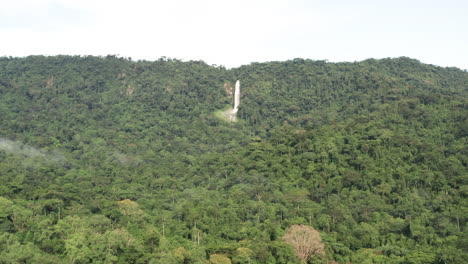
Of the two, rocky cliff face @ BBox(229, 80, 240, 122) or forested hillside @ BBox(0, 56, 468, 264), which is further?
rocky cliff face @ BBox(229, 80, 240, 122)

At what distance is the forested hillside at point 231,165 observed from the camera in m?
32.7

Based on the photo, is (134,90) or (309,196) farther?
(134,90)

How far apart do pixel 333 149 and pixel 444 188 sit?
10.9m

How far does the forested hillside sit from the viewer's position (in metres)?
32.7

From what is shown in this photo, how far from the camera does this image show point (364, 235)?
120 ft

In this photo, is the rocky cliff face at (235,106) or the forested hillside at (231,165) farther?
the rocky cliff face at (235,106)

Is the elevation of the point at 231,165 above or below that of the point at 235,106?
below

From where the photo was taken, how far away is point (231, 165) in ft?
162

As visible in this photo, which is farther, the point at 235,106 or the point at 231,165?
the point at 235,106

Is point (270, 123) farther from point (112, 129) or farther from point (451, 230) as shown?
point (451, 230)

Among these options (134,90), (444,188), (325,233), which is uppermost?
(134,90)

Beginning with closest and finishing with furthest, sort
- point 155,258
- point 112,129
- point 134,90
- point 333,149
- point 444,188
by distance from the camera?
point 155,258 → point 444,188 → point 333,149 → point 112,129 → point 134,90

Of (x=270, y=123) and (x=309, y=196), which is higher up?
(x=270, y=123)

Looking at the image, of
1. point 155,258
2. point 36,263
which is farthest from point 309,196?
point 36,263
